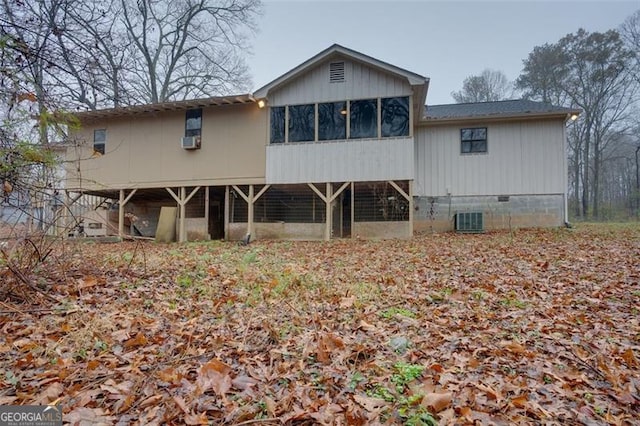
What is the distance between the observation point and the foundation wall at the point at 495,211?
11.4 metres

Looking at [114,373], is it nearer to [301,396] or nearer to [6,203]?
[301,396]

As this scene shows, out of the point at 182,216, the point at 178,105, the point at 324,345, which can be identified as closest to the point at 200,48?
the point at 178,105

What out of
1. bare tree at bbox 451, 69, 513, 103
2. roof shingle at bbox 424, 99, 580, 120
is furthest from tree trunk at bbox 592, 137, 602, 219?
roof shingle at bbox 424, 99, 580, 120

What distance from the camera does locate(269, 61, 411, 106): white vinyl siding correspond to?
10398 mm

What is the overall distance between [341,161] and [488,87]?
63.7 ft

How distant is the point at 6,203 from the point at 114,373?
2.63 m

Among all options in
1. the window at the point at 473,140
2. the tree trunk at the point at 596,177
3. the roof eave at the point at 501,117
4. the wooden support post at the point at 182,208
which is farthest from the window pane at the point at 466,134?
the tree trunk at the point at 596,177

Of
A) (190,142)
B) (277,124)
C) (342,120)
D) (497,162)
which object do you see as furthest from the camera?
(497,162)

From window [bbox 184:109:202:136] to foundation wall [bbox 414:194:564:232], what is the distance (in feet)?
26.6

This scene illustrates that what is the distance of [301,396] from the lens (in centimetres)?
214

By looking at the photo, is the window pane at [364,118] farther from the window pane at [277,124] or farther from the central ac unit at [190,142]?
the central ac unit at [190,142]

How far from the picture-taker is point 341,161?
10.6m

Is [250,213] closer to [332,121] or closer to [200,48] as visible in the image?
[332,121]

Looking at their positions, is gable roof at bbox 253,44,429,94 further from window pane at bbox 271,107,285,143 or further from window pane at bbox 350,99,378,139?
window pane at bbox 350,99,378,139
